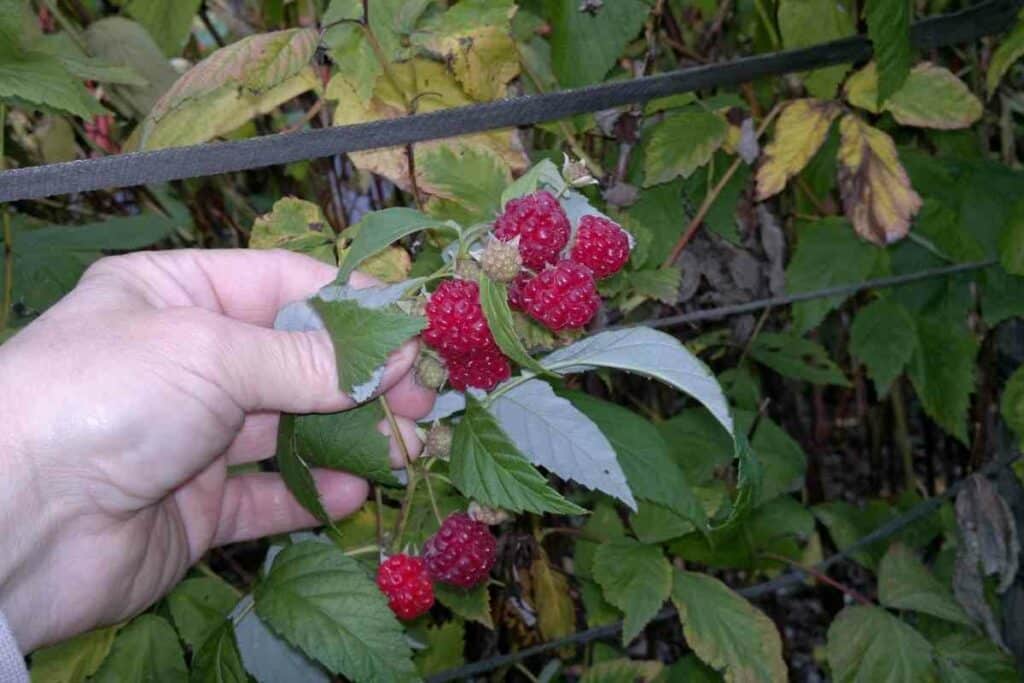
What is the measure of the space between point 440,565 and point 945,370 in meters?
0.88

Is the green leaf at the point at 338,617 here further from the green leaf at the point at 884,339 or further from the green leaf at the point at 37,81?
the green leaf at the point at 884,339

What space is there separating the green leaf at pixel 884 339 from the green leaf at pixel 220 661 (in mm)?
896

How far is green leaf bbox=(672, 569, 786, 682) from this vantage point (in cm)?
124

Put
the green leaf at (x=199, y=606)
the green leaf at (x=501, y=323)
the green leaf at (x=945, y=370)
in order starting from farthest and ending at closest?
1. the green leaf at (x=945, y=370)
2. the green leaf at (x=199, y=606)
3. the green leaf at (x=501, y=323)

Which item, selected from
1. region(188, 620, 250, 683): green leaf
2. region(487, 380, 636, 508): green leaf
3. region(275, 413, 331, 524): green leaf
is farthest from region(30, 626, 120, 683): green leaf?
region(487, 380, 636, 508): green leaf

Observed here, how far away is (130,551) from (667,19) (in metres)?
1.02

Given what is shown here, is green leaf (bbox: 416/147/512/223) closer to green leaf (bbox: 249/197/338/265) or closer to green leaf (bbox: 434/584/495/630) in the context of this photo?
green leaf (bbox: 249/197/338/265)

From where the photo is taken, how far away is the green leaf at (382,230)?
0.83m

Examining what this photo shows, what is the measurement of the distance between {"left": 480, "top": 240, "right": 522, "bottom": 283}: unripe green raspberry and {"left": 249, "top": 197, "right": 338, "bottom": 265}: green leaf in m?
0.35

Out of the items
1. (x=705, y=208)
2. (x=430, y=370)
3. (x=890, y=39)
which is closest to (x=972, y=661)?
(x=705, y=208)

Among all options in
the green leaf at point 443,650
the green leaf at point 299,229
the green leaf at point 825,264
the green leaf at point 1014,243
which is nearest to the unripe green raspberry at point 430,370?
the green leaf at point 299,229

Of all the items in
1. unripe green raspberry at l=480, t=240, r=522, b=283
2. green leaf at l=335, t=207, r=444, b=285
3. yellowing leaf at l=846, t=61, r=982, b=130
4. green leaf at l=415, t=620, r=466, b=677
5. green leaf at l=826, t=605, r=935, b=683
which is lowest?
green leaf at l=826, t=605, r=935, b=683

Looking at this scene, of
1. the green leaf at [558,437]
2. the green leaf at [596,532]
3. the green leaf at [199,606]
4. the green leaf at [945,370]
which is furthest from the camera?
the green leaf at [945,370]

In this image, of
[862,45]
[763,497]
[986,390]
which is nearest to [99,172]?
[862,45]
